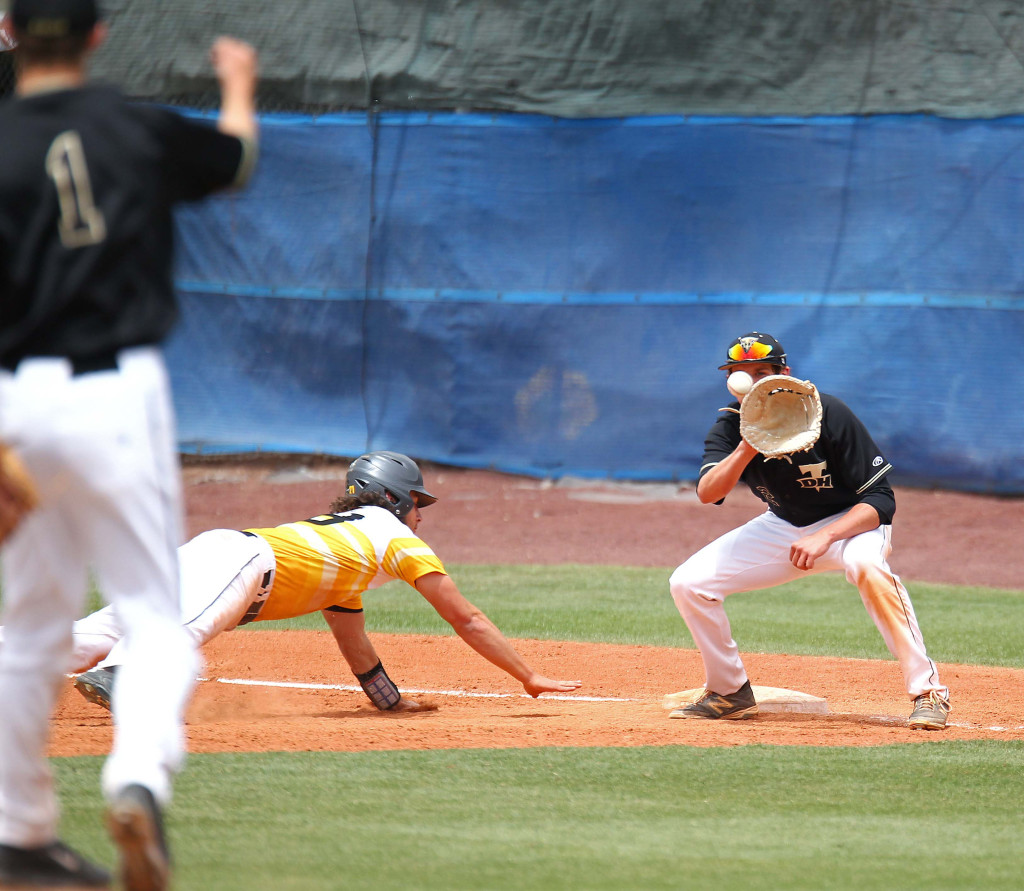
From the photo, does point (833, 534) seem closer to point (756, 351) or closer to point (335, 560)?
point (756, 351)

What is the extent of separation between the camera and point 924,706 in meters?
5.81

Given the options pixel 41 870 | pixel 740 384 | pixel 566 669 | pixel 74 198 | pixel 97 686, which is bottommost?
pixel 566 669

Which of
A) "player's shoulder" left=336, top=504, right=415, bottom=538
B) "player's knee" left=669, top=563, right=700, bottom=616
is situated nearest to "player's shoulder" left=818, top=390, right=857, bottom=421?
"player's knee" left=669, top=563, right=700, bottom=616

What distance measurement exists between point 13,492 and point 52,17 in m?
0.93

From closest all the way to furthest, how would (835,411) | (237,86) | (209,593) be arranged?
(237,86) → (209,593) → (835,411)

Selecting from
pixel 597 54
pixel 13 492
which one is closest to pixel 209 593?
pixel 13 492

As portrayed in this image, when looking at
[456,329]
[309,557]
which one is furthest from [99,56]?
[309,557]

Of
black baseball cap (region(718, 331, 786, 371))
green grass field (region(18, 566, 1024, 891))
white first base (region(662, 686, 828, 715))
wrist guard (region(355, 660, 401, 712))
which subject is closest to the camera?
green grass field (region(18, 566, 1024, 891))

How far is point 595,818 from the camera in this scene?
165 inches

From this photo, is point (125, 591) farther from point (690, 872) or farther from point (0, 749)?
point (690, 872)

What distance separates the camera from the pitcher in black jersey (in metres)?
2.68

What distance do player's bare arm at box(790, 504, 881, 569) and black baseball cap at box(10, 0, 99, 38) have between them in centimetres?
386

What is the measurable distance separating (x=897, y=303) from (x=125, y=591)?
11.5 meters

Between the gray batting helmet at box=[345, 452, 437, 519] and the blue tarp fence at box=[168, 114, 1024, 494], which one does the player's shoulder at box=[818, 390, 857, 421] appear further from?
the blue tarp fence at box=[168, 114, 1024, 494]
